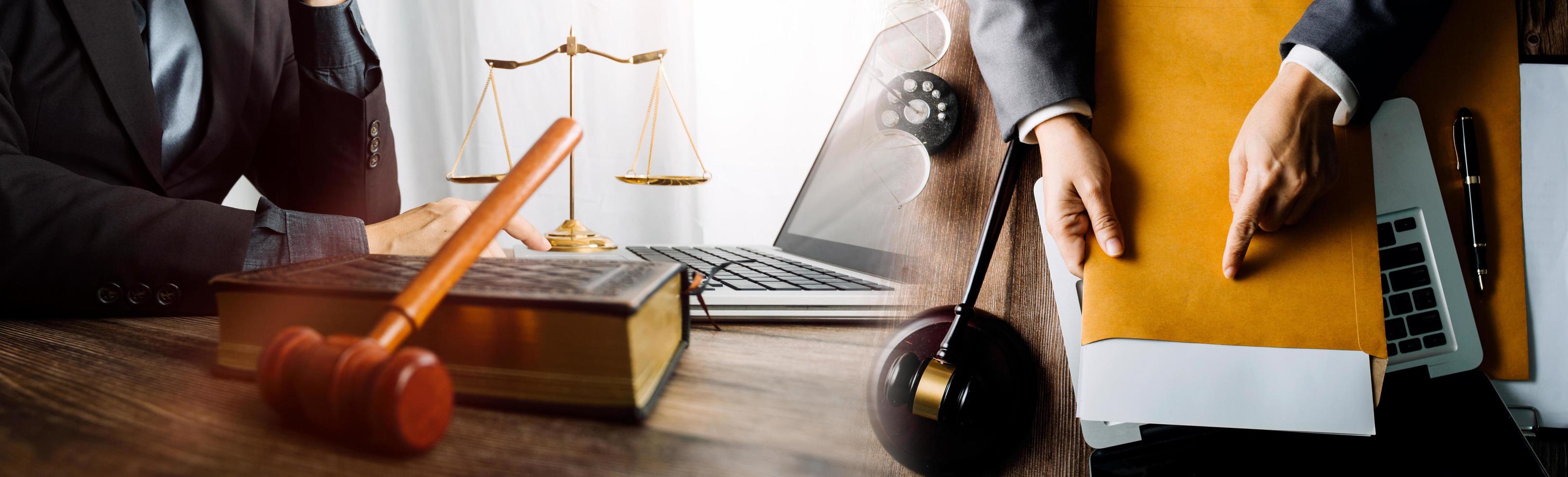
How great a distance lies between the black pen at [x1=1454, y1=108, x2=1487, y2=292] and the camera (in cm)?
47

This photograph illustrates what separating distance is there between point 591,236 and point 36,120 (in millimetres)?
252

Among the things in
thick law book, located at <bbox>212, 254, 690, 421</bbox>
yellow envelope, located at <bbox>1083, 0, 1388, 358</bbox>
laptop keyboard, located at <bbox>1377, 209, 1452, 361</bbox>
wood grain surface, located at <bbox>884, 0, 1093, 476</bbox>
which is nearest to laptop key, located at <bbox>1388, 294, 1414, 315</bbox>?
laptop keyboard, located at <bbox>1377, 209, 1452, 361</bbox>

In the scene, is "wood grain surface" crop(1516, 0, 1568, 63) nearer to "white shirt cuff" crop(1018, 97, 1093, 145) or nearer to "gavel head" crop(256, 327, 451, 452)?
"white shirt cuff" crop(1018, 97, 1093, 145)

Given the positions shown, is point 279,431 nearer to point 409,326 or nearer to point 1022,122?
point 409,326

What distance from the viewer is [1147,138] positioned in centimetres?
44

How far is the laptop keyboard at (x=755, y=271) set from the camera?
29cm

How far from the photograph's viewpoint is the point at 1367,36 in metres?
0.41

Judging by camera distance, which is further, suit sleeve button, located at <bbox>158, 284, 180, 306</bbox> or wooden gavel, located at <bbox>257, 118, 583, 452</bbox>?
suit sleeve button, located at <bbox>158, 284, 180, 306</bbox>

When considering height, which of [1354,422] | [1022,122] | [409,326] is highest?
[1022,122]

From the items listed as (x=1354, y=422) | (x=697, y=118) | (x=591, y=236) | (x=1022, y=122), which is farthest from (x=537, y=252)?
(x=1354, y=422)

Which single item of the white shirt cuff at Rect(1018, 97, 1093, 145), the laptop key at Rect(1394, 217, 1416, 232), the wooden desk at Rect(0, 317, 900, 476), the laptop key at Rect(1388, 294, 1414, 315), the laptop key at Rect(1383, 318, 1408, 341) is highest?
the white shirt cuff at Rect(1018, 97, 1093, 145)

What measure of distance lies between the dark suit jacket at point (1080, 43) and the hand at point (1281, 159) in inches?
1.0

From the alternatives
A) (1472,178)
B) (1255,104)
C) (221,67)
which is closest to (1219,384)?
(1255,104)

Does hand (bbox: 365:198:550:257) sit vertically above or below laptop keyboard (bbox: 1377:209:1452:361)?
above
